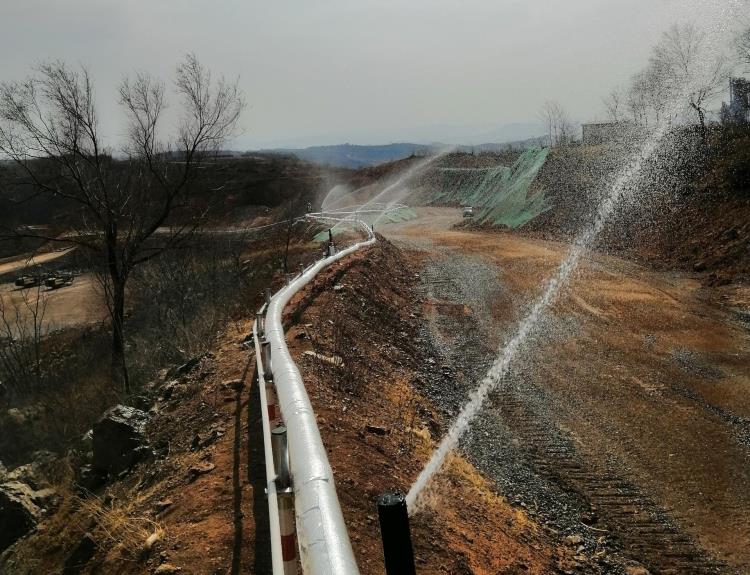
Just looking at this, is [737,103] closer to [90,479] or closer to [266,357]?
[266,357]

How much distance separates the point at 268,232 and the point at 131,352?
2161 cm

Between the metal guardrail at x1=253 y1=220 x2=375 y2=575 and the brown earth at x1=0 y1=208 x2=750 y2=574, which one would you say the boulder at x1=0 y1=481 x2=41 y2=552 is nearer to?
the brown earth at x1=0 y1=208 x2=750 y2=574

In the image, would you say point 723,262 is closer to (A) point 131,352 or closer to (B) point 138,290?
(A) point 131,352

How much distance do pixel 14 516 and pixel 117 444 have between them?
1.49 m

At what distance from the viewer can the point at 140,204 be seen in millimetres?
17828

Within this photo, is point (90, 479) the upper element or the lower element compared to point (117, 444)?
lower

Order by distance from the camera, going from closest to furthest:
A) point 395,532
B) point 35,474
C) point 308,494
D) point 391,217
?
1. point 395,532
2. point 308,494
3. point 35,474
4. point 391,217

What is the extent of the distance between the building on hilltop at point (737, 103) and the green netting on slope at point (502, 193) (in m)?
8.32

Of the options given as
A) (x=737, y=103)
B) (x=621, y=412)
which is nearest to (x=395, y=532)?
(x=621, y=412)

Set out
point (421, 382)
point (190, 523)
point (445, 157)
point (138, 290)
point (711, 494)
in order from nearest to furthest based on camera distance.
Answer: point (190, 523)
point (711, 494)
point (421, 382)
point (138, 290)
point (445, 157)

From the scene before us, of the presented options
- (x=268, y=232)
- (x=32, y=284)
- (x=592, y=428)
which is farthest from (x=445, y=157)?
(x=592, y=428)

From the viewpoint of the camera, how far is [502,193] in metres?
29.6

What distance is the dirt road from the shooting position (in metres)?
5.24

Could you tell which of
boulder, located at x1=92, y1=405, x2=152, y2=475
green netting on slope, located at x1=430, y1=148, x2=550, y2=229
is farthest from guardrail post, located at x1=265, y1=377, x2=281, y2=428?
green netting on slope, located at x1=430, y1=148, x2=550, y2=229
